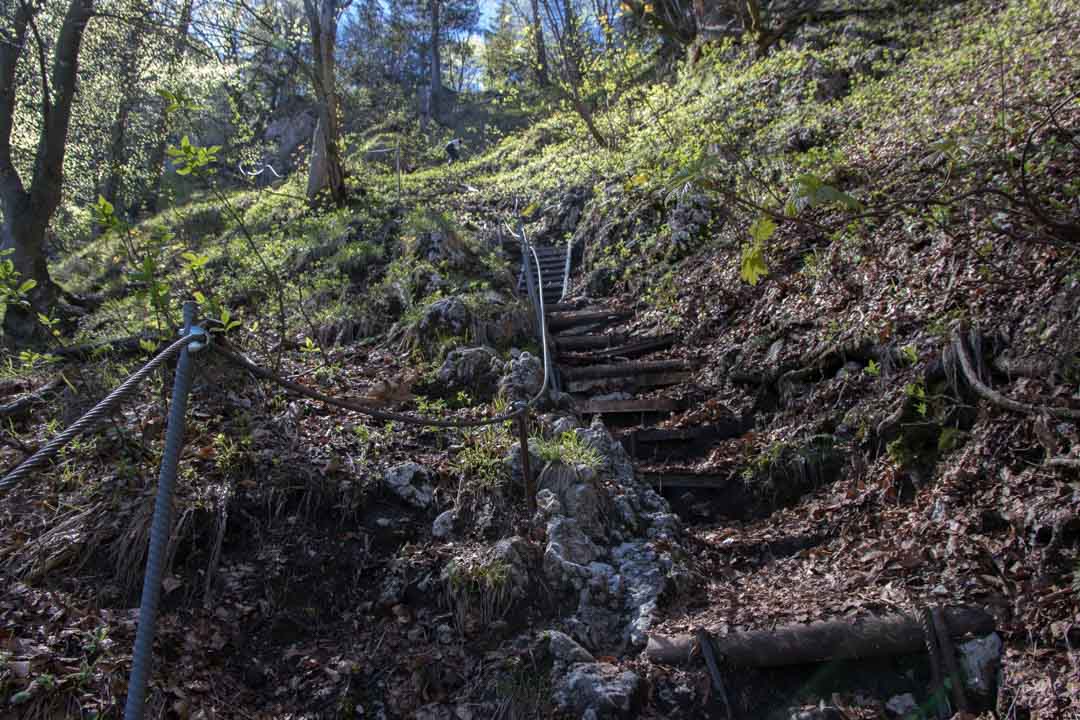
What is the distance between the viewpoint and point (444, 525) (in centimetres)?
404

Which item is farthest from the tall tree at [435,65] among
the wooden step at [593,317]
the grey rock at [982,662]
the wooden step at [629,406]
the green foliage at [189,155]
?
the grey rock at [982,662]

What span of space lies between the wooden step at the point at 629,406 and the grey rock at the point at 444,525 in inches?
95.4

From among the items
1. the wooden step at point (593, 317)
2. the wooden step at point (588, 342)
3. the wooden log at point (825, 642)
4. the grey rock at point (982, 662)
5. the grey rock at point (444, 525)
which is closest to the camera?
the grey rock at point (982, 662)

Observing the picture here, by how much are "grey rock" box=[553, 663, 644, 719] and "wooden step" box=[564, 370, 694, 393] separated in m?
4.01

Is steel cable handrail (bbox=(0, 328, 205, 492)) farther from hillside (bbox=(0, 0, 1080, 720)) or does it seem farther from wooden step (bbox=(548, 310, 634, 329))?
wooden step (bbox=(548, 310, 634, 329))

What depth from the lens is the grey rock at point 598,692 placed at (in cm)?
295

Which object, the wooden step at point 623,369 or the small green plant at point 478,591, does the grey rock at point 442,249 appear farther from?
the small green plant at point 478,591

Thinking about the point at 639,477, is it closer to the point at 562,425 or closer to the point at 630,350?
the point at 562,425

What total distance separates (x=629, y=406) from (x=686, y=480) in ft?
4.14

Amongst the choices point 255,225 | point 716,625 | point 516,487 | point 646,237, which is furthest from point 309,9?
point 716,625

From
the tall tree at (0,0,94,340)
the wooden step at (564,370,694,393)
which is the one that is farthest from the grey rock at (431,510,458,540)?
the tall tree at (0,0,94,340)

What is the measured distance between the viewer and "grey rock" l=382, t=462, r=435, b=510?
4.25 meters

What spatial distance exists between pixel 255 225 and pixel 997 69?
13134 millimetres

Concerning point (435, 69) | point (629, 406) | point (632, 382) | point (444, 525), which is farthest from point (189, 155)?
point (435, 69)
